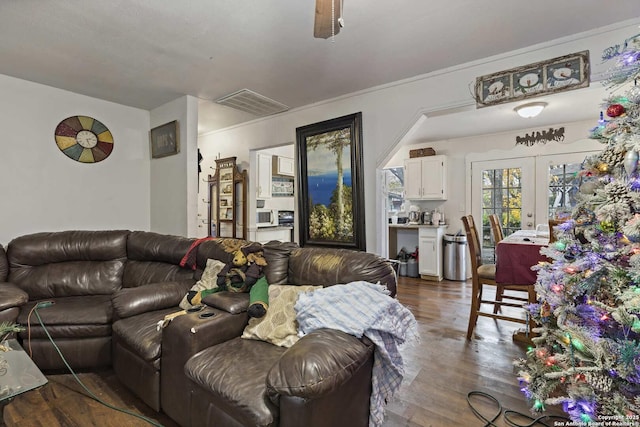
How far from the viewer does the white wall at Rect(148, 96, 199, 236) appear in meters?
3.75

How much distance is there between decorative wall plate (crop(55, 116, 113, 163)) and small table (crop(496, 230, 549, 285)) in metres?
4.62

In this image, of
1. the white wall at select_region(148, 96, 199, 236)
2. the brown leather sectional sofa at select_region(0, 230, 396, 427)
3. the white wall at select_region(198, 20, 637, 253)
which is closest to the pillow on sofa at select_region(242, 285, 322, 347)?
the brown leather sectional sofa at select_region(0, 230, 396, 427)

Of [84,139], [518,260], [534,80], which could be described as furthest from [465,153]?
[84,139]

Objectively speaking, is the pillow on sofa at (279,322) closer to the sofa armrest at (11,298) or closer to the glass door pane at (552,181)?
the sofa armrest at (11,298)

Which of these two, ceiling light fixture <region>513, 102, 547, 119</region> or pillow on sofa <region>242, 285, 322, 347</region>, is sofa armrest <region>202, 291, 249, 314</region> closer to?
pillow on sofa <region>242, 285, 322, 347</region>

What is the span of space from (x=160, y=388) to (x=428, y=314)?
8.95 feet

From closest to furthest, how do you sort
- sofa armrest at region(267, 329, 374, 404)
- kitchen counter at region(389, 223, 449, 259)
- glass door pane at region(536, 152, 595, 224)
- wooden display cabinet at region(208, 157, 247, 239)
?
sofa armrest at region(267, 329, 374, 404), glass door pane at region(536, 152, 595, 224), wooden display cabinet at region(208, 157, 247, 239), kitchen counter at region(389, 223, 449, 259)

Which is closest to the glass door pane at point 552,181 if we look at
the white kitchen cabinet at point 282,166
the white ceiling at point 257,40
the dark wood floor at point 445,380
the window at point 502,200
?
the window at point 502,200

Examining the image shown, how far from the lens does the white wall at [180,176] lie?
3754 mm

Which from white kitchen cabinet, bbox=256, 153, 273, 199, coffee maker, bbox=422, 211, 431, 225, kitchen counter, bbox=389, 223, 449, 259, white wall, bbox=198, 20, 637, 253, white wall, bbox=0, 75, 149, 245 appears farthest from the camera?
kitchen counter, bbox=389, 223, 449, 259

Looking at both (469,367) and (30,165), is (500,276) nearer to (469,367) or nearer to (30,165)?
(469,367)

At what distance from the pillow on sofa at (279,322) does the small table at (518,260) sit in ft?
5.61

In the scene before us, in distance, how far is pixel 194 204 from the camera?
150 inches

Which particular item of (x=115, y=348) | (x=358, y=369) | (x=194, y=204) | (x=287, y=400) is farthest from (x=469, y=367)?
(x=194, y=204)
